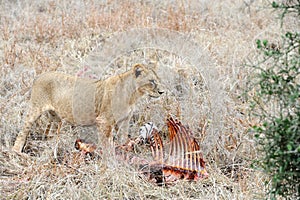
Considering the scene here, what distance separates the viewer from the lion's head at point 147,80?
3.32 meters

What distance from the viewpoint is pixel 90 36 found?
18.2 feet

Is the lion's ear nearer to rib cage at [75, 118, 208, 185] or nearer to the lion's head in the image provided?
the lion's head

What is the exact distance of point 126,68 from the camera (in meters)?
4.48

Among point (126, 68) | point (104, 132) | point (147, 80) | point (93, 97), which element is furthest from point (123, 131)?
point (126, 68)

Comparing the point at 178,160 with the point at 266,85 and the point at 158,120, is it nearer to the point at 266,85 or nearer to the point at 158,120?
the point at 158,120

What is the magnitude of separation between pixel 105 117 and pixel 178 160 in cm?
57

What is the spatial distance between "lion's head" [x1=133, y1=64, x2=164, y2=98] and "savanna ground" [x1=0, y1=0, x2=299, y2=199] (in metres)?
0.43

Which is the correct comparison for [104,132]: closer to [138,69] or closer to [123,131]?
[123,131]

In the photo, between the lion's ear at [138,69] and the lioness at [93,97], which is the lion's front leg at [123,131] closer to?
the lioness at [93,97]

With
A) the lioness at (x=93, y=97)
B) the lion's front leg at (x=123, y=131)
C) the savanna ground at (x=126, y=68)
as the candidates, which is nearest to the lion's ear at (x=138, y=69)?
the lioness at (x=93, y=97)

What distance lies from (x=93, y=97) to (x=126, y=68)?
108 centimetres

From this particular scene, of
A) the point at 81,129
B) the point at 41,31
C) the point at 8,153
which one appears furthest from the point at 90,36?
the point at 8,153

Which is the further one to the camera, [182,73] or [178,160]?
[182,73]

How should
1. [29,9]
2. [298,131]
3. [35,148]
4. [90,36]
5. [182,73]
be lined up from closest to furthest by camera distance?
[298,131]
[35,148]
[182,73]
[90,36]
[29,9]
